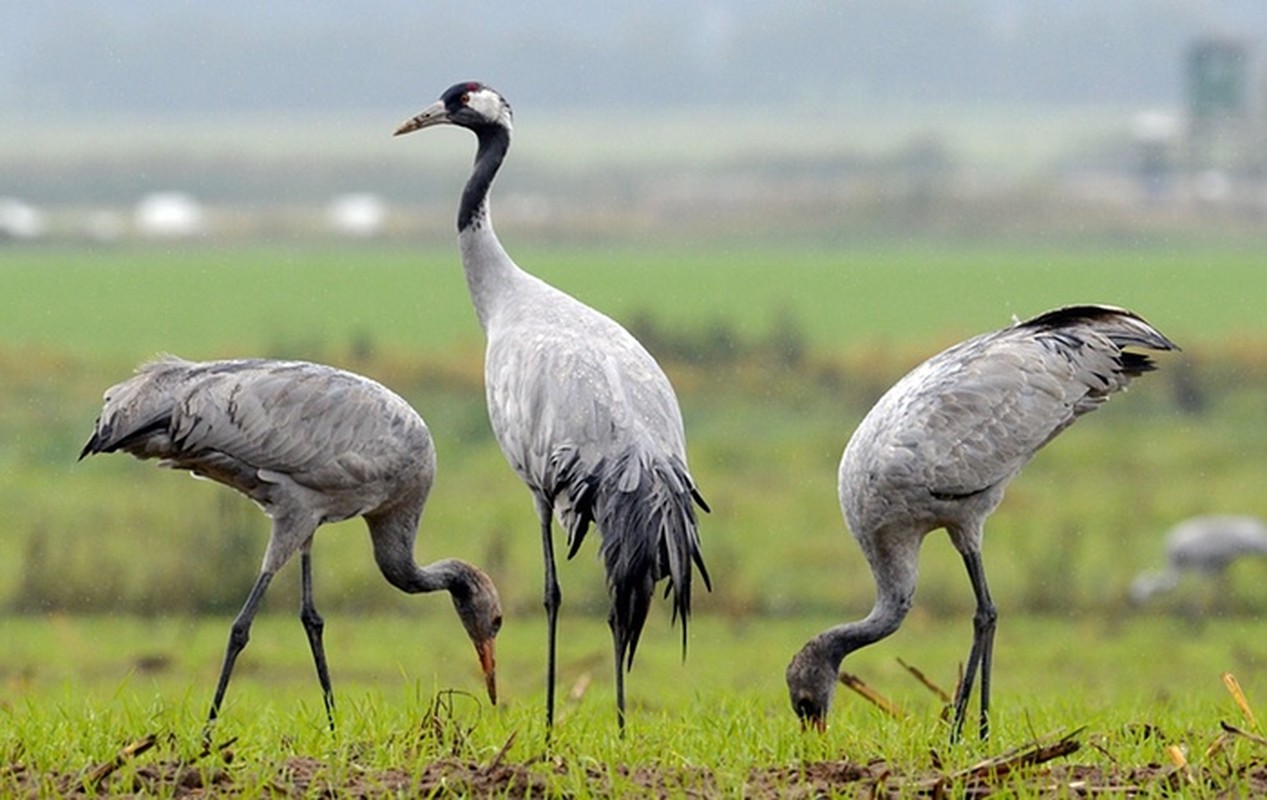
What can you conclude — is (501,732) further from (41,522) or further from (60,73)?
(60,73)

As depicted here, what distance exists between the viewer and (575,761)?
19.8 feet

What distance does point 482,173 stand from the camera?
326 inches

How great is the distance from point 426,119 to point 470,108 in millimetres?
223

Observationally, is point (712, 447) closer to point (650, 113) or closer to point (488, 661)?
point (488, 661)

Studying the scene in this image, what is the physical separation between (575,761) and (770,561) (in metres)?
12.5

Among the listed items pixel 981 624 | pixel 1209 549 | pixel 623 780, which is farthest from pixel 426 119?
pixel 1209 549

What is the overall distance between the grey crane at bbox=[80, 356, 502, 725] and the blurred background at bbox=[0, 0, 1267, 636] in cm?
804

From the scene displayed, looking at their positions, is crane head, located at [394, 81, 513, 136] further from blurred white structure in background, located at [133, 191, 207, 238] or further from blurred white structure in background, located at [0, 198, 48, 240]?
blurred white structure in background, located at [133, 191, 207, 238]

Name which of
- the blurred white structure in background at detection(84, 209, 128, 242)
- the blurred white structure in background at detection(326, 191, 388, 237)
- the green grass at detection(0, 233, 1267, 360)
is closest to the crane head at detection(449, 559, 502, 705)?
the green grass at detection(0, 233, 1267, 360)

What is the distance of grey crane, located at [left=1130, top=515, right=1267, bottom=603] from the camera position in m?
16.3

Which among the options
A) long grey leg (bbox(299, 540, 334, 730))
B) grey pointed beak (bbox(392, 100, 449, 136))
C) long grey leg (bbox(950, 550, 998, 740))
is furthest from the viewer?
grey pointed beak (bbox(392, 100, 449, 136))

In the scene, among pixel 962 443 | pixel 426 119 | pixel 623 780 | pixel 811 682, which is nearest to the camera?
pixel 623 780

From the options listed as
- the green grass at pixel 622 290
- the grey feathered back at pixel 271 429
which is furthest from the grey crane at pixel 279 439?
the green grass at pixel 622 290

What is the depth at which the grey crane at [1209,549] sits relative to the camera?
16328 mm
